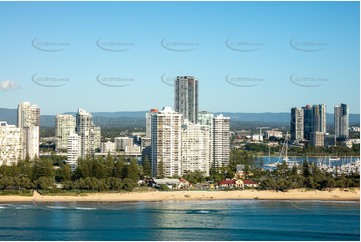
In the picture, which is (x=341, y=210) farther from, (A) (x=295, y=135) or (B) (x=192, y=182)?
(A) (x=295, y=135)

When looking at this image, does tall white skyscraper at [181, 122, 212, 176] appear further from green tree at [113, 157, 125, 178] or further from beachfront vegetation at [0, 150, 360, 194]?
green tree at [113, 157, 125, 178]

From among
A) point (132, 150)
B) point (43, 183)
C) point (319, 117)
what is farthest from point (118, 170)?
point (319, 117)

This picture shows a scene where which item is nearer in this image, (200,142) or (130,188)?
(130,188)

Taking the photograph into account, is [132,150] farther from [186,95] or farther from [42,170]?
[42,170]

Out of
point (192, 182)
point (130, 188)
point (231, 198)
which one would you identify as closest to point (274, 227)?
point (231, 198)

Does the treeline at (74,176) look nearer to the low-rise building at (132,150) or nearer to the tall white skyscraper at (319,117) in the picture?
the low-rise building at (132,150)

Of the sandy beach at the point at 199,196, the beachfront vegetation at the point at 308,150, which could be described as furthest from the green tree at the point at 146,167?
the beachfront vegetation at the point at 308,150

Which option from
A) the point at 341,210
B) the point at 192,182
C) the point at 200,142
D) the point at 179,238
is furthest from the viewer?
the point at 200,142
